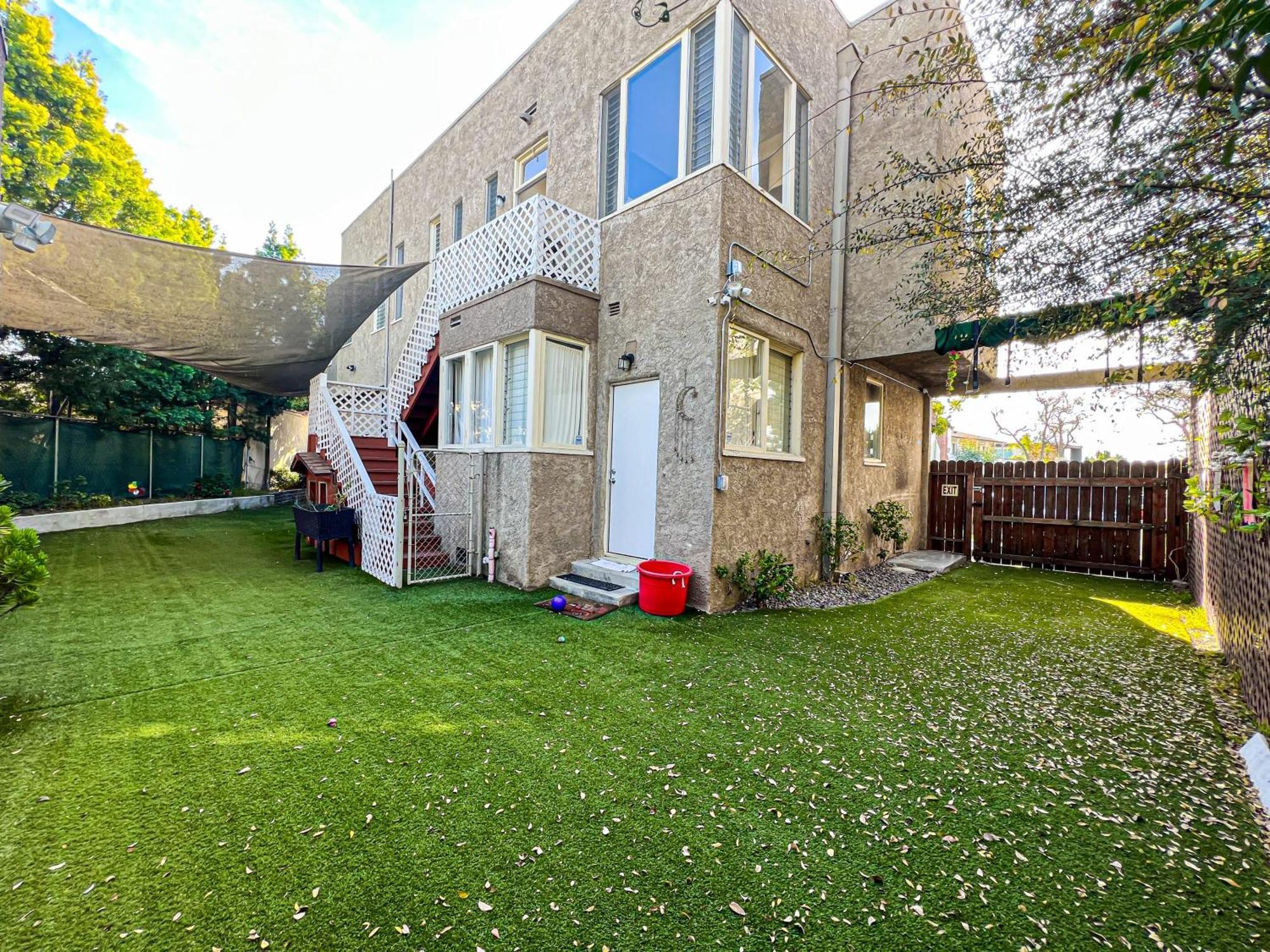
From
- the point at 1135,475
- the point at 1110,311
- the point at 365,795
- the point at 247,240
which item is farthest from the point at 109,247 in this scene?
the point at 247,240

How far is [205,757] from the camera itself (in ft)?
8.73

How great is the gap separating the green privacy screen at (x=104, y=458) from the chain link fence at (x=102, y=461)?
13 mm

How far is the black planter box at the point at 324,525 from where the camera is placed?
7156 mm

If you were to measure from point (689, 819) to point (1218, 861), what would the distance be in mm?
2280

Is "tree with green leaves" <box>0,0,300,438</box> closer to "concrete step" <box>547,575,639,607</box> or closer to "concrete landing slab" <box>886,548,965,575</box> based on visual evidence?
"concrete step" <box>547,575,639,607</box>

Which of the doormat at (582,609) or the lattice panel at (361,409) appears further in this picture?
the lattice panel at (361,409)

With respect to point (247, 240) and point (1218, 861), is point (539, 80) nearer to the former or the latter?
point (1218, 861)

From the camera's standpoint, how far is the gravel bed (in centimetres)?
620

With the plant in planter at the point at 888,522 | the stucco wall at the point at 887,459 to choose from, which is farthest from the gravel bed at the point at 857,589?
the plant in planter at the point at 888,522

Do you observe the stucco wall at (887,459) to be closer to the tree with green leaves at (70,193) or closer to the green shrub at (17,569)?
the green shrub at (17,569)

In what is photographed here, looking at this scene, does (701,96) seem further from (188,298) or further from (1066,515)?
(1066,515)

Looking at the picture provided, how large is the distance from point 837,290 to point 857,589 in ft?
14.4

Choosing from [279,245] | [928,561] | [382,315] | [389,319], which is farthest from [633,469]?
[279,245]

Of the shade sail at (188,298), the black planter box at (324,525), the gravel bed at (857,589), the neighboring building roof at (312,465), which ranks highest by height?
the shade sail at (188,298)
